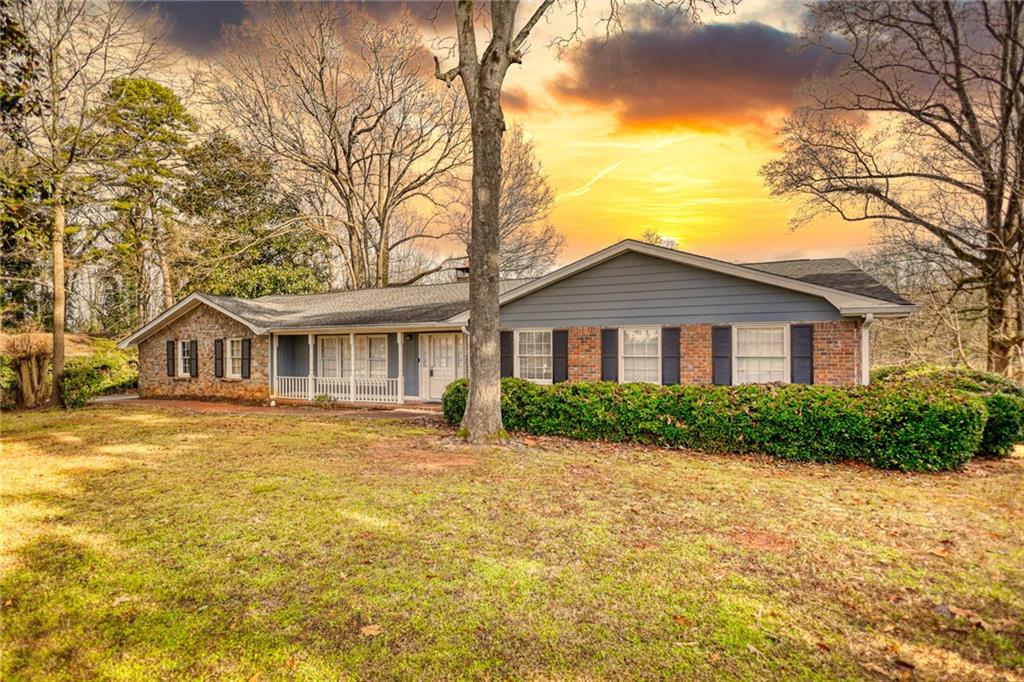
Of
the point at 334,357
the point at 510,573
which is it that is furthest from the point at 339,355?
the point at 510,573

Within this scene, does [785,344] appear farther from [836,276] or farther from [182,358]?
[182,358]

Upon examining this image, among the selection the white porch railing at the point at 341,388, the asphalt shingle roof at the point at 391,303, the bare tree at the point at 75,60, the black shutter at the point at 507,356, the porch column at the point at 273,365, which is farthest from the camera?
the porch column at the point at 273,365

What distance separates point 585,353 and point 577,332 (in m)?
0.57

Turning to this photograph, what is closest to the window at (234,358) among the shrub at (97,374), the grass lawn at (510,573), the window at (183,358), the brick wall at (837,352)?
the window at (183,358)

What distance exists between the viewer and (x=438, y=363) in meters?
17.5

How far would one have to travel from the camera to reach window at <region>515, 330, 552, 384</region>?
1421 cm

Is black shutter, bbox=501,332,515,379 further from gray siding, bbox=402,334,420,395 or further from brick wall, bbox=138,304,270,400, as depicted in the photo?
brick wall, bbox=138,304,270,400

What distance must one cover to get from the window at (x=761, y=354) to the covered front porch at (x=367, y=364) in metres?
7.88

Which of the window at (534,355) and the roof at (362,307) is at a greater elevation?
the roof at (362,307)

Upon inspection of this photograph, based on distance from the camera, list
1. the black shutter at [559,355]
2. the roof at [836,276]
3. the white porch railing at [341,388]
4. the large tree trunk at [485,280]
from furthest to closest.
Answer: the white porch railing at [341,388], the black shutter at [559,355], the roof at [836,276], the large tree trunk at [485,280]

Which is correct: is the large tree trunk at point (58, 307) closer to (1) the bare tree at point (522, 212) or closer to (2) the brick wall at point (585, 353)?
(2) the brick wall at point (585, 353)

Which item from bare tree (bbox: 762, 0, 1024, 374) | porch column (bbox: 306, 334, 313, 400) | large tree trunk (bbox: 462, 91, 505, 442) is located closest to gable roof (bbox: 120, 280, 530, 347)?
porch column (bbox: 306, 334, 313, 400)

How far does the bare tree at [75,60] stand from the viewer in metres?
15.5

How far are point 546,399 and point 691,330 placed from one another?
401cm
